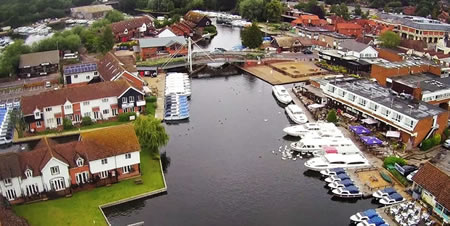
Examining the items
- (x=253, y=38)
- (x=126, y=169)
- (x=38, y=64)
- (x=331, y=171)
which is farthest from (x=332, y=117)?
(x=38, y=64)

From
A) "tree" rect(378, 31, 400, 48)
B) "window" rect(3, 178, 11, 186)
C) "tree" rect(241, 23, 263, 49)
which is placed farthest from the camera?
"tree" rect(241, 23, 263, 49)

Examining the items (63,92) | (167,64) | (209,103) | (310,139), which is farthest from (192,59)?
(310,139)

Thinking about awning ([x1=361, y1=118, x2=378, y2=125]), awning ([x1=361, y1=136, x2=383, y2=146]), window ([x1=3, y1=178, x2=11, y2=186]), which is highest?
window ([x1=3, y1=178, x2=11, y2=186])

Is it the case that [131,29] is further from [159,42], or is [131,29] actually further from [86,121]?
[86,121]

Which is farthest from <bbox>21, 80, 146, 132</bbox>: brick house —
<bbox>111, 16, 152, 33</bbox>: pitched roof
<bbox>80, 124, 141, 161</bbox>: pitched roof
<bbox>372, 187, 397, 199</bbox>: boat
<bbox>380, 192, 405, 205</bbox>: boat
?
<bbox>111, 16, 152, 33</bbox>: pitched roof

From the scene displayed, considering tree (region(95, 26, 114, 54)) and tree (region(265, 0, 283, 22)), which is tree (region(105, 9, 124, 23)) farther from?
tree (region(265, 0, 283, 22))

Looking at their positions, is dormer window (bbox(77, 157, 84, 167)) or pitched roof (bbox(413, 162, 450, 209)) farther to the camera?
dormer window (bbox(77, 157, 84, 167))

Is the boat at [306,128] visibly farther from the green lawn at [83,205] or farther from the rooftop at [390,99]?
the green lawn at [83,205]
